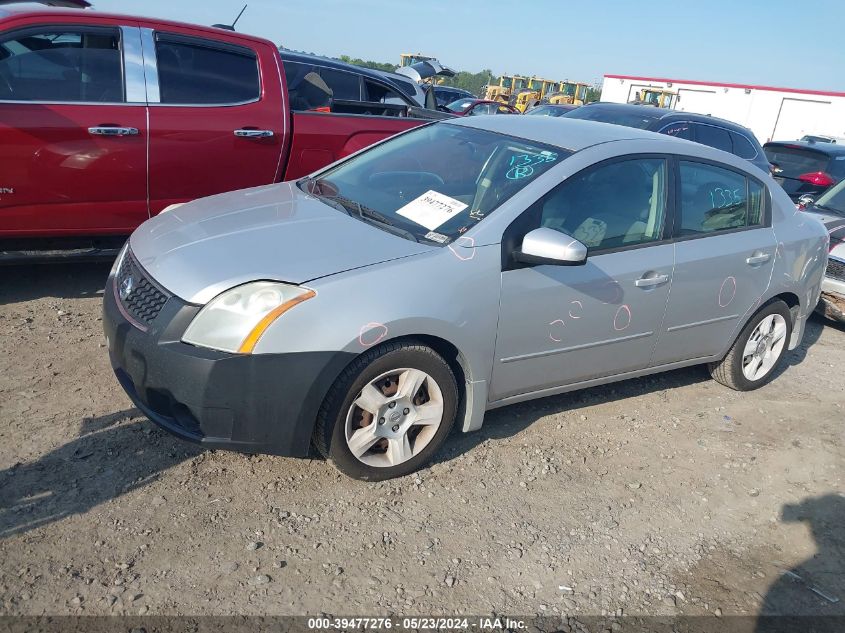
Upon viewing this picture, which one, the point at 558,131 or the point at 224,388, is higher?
the point at 558,131

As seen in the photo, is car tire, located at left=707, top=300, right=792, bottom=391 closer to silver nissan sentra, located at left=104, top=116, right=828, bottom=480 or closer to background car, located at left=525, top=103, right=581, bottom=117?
silver nissan sentra, located at left=104, top=116, right=828, bottom=480

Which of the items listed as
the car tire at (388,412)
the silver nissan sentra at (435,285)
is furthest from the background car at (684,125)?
the car tire at (388,412)

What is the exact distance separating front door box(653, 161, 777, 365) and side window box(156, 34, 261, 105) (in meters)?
3.15

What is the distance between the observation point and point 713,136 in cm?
854

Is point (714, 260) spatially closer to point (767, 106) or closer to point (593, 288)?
point (593, 288)

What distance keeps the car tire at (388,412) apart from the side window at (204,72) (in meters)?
2.91

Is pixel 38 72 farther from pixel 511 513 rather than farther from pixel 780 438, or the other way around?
pixel 780 438

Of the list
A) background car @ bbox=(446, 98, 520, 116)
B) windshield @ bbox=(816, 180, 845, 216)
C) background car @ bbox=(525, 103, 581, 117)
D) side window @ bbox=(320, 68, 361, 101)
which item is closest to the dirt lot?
side window @ bbox=(320, 68, 361, 101)

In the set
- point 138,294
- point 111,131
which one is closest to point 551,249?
point 138,294

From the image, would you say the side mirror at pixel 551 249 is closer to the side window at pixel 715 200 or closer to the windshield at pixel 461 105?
the side window at pixel 715 200

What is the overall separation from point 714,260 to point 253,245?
2652 mm

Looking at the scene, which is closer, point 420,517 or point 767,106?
point 420,517

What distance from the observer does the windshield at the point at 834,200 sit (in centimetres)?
731

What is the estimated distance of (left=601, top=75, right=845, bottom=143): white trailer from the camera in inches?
1126
